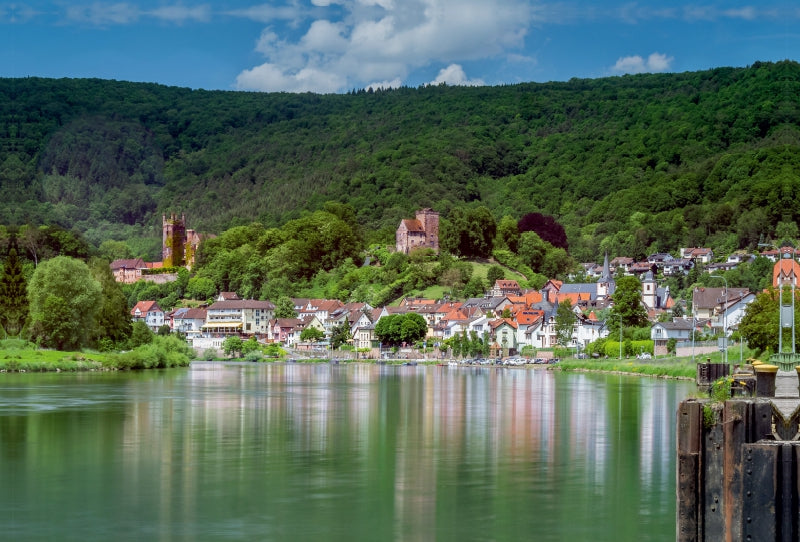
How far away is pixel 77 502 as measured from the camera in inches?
899

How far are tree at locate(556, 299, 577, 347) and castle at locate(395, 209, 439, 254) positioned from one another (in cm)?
4664

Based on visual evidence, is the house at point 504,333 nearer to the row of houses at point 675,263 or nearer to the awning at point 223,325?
the row of houses at point 675,263

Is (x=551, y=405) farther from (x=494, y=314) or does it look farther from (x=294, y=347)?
(x=294, y=347)

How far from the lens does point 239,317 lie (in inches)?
6284

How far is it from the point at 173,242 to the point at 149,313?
108 feet

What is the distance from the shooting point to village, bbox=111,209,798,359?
111 m

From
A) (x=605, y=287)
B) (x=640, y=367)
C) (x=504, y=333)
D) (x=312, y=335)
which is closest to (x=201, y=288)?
(x=312, y=335)

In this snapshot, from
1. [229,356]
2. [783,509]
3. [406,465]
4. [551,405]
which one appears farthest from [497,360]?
[783,509]

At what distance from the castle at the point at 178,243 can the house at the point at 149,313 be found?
2386 cm

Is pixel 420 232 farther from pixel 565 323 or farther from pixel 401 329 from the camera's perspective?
pixel 565 323

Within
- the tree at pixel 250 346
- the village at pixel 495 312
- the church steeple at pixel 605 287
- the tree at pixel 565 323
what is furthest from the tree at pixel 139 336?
the church steeple at pixel 605 287

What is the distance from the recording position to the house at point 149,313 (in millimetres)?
160250

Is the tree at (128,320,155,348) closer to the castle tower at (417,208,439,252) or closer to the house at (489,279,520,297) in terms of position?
the house at (489,279,520,297)

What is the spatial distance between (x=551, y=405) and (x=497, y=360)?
220ft
